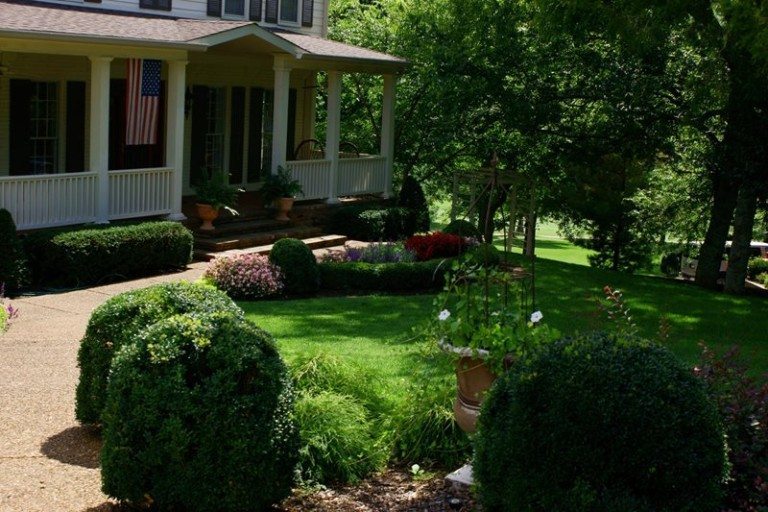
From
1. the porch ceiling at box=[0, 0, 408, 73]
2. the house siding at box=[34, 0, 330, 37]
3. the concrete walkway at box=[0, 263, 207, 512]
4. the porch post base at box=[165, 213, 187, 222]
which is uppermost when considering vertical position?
the house siding at box=[34, 0, 330, 37]

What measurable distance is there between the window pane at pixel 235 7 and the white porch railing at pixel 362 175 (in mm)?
3796

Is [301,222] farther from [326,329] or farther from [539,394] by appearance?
[539,394]

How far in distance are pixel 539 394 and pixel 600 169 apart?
20531mm

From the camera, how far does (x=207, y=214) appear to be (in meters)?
18.3

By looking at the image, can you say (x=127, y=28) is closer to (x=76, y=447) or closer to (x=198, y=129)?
(x=198, y=129)

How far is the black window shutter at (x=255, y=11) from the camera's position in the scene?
22.4 meters

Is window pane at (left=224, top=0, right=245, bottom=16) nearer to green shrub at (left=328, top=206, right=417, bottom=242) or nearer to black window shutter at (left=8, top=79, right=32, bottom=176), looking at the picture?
green shrub at (left=328, top=206, right=417, bottom=242)

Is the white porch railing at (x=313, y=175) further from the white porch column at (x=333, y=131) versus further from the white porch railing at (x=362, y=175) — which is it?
the white porch railing at (x=362, y=175)

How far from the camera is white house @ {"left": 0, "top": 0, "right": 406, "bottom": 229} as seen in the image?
53.1ft

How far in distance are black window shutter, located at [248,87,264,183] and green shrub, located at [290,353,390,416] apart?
48.8ft

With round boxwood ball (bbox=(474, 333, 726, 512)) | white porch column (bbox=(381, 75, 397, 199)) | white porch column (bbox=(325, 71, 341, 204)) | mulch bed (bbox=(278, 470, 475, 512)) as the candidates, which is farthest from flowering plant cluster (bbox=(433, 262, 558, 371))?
white porch column (bbox=(381, 75, 397, 199))

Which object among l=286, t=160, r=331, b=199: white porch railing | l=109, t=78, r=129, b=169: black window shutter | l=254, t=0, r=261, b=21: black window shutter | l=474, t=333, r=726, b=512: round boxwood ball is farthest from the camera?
l=254, t=0, r=261, b=21: black window shutter

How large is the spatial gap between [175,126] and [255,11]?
18.2ft

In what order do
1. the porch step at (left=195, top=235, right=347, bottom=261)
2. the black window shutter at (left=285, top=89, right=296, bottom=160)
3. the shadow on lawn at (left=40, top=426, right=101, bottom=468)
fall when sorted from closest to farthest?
the shadow on lawn at (left=40, top=426, right=101, bottom=468) → the porch step at (left=195, top=235, right=347, bottom=261) → the black window shutter at (left=285, top=89, right=296, bottom=160)
